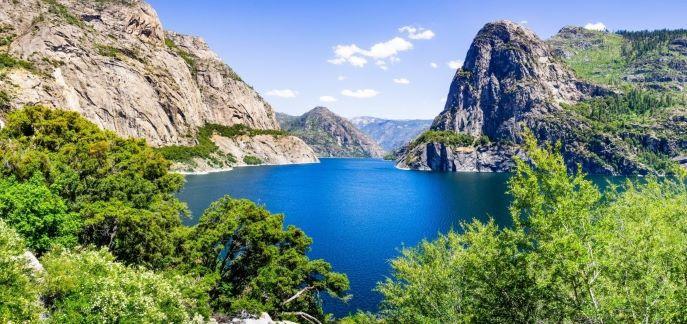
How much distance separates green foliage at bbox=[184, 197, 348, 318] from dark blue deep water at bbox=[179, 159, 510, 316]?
9919 millimetres

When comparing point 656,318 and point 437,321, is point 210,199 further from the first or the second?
point 656,318

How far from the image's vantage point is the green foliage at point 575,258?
17906mm

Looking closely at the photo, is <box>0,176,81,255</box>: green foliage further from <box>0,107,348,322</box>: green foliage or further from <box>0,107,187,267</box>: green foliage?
<box>0,107,187,267</box>: green foliage

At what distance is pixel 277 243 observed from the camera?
4559 centimetres

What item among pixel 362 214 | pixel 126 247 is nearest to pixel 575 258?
pixel 126 247

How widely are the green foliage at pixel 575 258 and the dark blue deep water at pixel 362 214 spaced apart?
29014 millimetres

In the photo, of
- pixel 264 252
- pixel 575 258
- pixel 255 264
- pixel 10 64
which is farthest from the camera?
pixel 10 64

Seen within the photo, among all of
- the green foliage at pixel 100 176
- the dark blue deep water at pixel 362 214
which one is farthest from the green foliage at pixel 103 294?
the dark blue deep water at pixel 362 214

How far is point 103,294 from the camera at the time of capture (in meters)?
20.8

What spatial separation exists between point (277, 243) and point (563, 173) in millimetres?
31888

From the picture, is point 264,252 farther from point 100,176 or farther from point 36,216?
point 100,176

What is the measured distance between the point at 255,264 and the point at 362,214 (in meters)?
74.7

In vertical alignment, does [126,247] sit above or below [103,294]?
below

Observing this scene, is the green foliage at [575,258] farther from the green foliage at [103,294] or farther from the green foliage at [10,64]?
the green foliage at [10,64]
